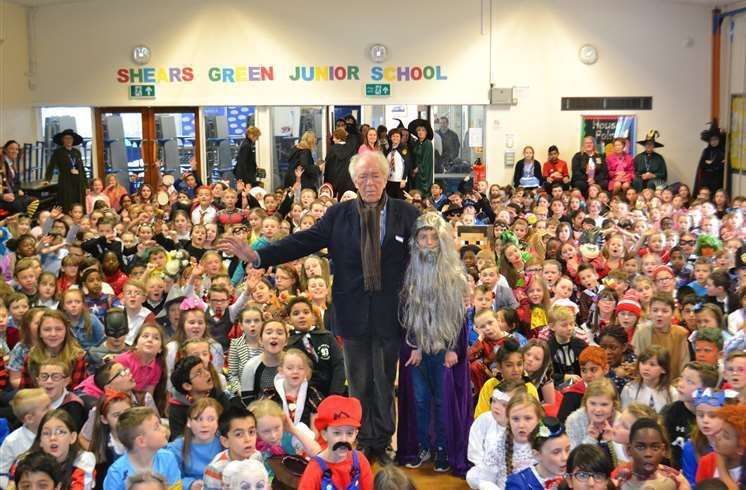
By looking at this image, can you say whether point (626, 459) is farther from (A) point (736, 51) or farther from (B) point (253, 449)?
(A) point (736, 51)

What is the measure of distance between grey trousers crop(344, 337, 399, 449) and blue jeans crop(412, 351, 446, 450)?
1.57ft

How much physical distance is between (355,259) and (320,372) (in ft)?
3.09

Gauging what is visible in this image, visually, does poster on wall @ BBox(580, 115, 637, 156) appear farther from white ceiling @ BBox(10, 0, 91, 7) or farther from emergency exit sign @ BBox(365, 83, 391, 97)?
white ceiling @ BBox(10, 0, 91, 7)

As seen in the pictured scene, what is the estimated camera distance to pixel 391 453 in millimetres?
4969

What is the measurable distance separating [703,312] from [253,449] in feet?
9.44

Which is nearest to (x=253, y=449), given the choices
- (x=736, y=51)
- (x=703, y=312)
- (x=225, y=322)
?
(x=225, y=322)

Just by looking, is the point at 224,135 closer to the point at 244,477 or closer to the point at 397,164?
the point at 397,164

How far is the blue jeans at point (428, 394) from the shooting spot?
4.79m

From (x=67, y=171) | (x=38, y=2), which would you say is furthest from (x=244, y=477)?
(x=38, y=2)

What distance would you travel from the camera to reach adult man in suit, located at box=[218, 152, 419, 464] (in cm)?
421

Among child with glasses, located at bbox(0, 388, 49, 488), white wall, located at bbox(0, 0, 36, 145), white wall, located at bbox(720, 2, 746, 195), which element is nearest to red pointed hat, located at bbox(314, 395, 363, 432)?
child with glasses, located at bbox(0, 388, 49, 488)

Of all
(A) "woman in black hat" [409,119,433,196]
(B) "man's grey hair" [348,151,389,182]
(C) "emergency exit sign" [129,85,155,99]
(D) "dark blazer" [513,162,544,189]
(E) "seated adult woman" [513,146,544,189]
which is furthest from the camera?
(C) "emergency exit sign" [129,85,155,99]

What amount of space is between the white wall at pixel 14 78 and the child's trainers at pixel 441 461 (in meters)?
11.4

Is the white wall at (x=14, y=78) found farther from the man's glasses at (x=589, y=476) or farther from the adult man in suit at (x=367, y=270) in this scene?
the man's glasses at (x=589, y=476)
